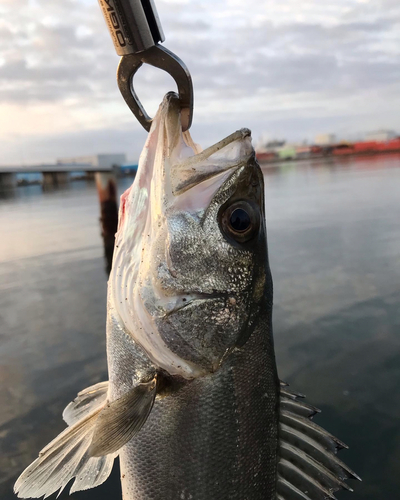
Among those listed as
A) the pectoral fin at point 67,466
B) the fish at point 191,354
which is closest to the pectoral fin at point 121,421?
the fish at point 191,354

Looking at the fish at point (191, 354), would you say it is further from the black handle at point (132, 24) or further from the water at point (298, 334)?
the water at point (298, 334)

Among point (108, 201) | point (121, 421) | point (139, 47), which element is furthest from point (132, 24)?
point (108, 201)

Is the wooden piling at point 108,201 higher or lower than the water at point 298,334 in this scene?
higher

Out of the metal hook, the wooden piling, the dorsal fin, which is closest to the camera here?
the metal hook

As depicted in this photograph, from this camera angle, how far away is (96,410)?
1.58 metres

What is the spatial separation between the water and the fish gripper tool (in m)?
2.50

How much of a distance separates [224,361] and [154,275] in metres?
0.41

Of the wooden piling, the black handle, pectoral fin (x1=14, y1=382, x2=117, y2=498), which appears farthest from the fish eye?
the wooden piling

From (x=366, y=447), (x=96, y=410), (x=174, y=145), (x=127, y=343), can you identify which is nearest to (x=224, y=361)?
(x=127, y=343)

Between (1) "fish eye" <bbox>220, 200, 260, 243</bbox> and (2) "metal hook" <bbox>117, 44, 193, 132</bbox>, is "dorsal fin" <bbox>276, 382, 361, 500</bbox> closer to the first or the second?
(1) "fish eye" <bbox>220, 200, 260, 243</bbox>

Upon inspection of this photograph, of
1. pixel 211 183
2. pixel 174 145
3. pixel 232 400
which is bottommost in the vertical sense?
pixel 232 400

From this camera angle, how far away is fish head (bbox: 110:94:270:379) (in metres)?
1.39

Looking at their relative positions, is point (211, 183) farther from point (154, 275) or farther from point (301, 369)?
point (301, 369)

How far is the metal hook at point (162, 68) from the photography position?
1.38m
